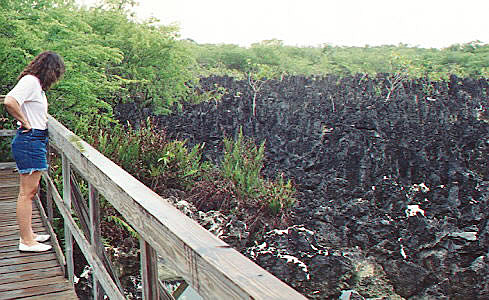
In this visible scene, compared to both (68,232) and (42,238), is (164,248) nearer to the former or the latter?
(68,232)

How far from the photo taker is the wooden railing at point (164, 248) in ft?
3.76

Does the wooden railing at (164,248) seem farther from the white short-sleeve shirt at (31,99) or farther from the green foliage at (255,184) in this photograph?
the green foliage at (255,184)

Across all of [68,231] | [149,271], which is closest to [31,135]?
[68,231]

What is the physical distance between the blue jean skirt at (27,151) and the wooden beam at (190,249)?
153 cm

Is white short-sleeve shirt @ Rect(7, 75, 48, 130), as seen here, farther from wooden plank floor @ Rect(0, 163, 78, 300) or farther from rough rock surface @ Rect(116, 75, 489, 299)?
rough rock surface @ Rect(116, 75, 489, 299)

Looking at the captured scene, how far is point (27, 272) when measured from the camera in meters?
3.34

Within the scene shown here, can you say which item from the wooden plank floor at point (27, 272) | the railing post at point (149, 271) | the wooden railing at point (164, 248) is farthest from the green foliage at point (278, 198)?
the railing post at point (149, 271)

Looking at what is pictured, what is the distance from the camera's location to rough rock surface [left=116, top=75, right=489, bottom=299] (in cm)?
592

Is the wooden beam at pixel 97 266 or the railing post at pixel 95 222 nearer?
the wooden beam at pixel 97 266

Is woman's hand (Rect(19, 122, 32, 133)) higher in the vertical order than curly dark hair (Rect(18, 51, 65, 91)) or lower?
lower

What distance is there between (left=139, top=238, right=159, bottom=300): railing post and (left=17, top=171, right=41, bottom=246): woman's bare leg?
2.06 metres

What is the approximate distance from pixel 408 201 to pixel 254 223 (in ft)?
7.71

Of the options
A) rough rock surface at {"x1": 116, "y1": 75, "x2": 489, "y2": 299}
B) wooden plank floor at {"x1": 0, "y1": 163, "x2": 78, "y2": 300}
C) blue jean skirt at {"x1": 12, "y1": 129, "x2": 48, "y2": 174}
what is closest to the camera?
wooden plank floor at {"x1": 0, "y1": 163, "x2": 78, "y2": 300}

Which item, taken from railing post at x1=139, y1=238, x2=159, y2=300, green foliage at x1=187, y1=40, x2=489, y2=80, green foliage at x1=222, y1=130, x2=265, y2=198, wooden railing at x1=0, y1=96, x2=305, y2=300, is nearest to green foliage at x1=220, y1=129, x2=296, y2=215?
green foliage at x1=222, y1=130, x2=265, y2=198
